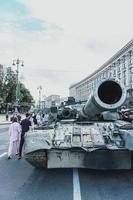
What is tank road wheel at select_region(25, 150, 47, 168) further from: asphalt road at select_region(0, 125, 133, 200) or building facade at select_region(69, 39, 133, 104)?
building facade at select_region(69, 39, 133, 104)

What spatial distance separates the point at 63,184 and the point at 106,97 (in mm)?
2643

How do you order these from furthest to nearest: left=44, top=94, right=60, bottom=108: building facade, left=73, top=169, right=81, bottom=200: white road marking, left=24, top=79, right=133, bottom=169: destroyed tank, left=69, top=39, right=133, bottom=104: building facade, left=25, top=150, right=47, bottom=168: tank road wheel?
1. left=69, top=39, right=133, bottom=104: building facade
2. left=44, top=94, right=60, bottom=108: building facade
3. left=25, top=150, right=47, bottom=168: tank road wheel
4. left=24, top=79, right=133, bottom=169: destroyed tank
5. left=73, top=169, right=81, bottom=200: white road marking

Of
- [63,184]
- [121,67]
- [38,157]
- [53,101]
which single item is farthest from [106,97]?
[121,67]

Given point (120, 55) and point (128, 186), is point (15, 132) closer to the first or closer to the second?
point (128, 186)

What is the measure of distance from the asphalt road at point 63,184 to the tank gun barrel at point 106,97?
1.62m

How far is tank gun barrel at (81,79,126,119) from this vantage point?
871 cm

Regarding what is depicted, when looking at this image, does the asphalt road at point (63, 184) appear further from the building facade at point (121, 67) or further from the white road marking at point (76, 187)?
the building facade at point (121, 67)

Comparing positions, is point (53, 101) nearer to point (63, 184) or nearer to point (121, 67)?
point (63, 184)

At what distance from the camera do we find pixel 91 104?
9062mm

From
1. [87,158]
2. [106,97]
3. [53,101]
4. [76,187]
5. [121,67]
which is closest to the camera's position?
[76,187]

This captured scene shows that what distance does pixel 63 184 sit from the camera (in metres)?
7.62

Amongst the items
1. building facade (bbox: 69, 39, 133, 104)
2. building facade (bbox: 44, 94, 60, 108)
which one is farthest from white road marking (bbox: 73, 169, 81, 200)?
building facade (bbox: 69, 39, 133, 104)

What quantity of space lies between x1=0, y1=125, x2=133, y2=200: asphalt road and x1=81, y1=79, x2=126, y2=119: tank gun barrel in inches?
63.7

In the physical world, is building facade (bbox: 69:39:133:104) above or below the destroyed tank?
above
